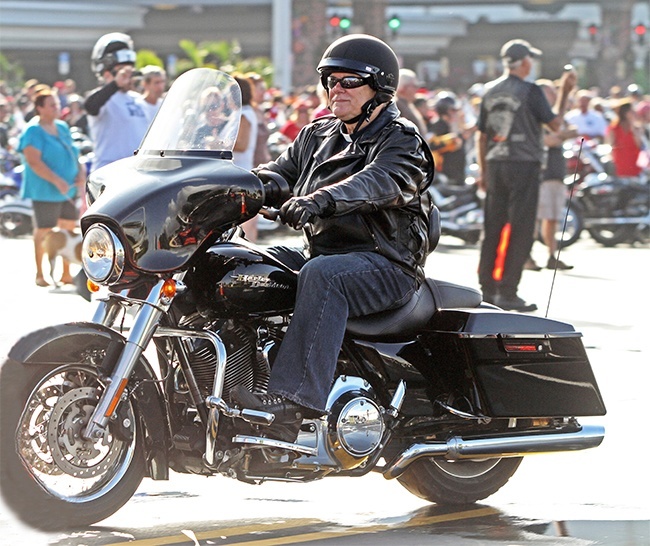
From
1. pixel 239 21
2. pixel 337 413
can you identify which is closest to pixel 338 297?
pixel 337 413

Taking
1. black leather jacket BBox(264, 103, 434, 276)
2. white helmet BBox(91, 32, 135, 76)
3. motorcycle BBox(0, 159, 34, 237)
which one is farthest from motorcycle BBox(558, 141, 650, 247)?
black leather jacket BBox(264, 103, 434, 276)

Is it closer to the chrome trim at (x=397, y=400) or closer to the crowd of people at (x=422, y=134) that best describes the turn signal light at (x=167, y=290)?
the chrome trim at (x=397, y=400)

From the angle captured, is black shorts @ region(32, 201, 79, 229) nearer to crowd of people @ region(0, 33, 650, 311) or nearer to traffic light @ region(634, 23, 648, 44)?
crowd of people @ region(0, 33, 650, 311)

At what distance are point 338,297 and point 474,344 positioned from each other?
67cm

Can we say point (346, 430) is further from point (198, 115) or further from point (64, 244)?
point (64, 244)

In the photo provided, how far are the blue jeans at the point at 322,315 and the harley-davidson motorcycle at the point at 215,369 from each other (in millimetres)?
109

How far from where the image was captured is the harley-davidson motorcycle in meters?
4.92

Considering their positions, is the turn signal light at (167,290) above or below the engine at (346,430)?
above

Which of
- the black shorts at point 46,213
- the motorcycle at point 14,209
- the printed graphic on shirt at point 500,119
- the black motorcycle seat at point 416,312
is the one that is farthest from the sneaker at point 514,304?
the motorcycle at point 14,209

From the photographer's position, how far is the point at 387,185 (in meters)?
5.30

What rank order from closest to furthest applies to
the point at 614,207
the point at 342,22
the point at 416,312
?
the point at 416,312 → the point at 614,207 → the point at 342,22

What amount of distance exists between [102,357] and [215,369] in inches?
15.4

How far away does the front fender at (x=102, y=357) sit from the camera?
486cm

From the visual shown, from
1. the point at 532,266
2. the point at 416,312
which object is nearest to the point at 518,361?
the point at 416,312
